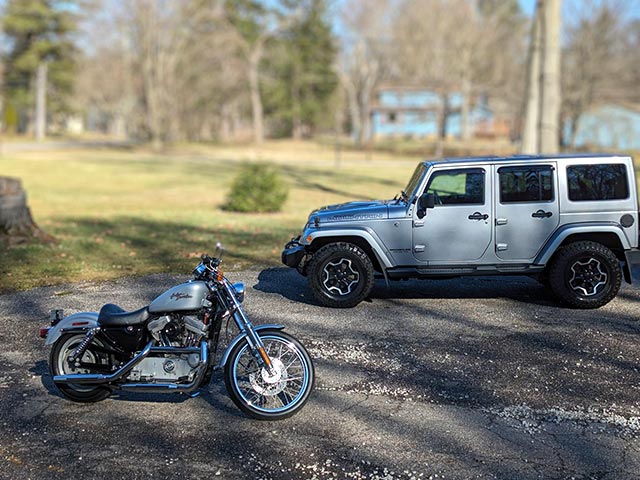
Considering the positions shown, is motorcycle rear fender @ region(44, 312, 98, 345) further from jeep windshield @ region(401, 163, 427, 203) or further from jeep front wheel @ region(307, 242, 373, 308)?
jeep windshield @ region(401, 163, 427, 203)

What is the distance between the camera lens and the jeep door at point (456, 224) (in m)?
8.30

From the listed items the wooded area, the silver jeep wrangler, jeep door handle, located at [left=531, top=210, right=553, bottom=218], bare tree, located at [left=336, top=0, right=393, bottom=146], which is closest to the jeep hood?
the silver jeep wrangler

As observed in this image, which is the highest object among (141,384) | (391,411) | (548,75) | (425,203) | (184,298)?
(548,75)

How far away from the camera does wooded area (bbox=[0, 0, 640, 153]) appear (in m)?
50.9

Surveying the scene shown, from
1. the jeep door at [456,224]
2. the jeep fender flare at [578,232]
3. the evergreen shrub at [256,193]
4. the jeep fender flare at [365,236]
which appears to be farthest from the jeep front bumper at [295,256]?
the evergreen shrub at [256,193]

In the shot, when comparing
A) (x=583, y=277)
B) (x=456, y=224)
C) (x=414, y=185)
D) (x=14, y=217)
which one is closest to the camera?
(x=583, y=277)

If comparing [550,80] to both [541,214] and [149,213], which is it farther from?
[541,214]

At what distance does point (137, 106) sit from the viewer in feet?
304

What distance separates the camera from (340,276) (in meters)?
8.27

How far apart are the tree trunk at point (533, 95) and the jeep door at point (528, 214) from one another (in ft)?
55.2

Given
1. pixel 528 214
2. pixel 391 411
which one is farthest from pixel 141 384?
pixel 528 214

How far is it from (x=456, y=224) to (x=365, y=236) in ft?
3.49

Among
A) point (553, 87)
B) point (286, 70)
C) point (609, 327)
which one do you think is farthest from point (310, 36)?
point (609, 327)

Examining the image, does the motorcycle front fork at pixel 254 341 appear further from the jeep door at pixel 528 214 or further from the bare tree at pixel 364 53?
the bare tree at pixel 364 53
